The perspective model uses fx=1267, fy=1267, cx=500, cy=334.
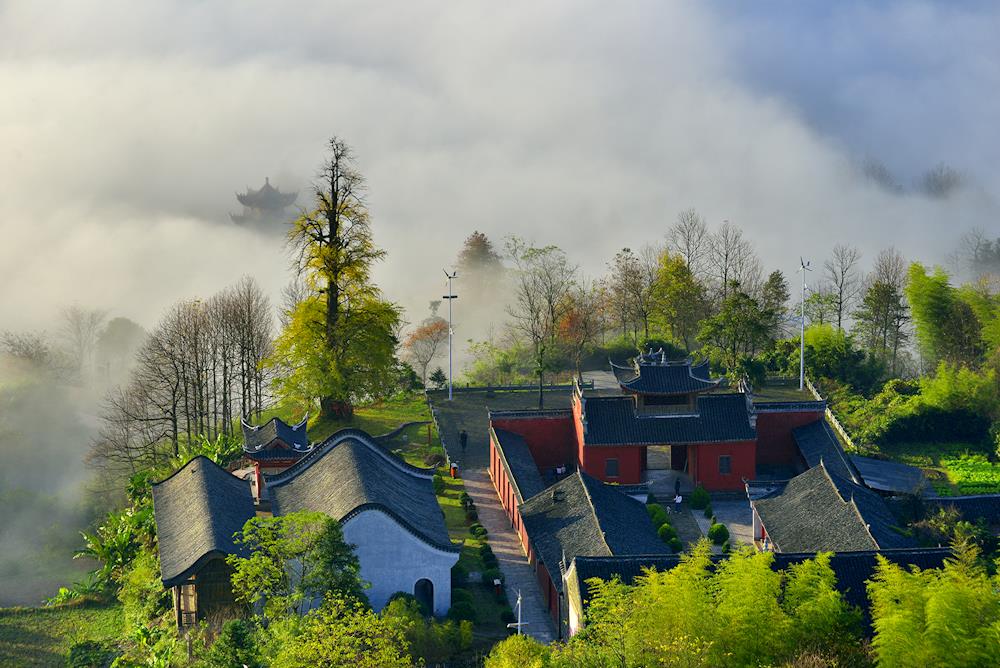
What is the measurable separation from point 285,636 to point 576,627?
848cm

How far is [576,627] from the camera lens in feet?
121

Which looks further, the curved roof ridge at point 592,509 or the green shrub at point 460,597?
the curved roof ridge at point 592,509

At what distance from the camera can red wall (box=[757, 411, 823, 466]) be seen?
58031 mm

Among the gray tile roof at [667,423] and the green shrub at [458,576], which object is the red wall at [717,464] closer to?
the gray tile roof at [667,423]

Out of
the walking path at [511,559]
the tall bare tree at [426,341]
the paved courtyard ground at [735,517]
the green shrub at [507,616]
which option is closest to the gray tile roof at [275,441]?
the walking path at [511,559]

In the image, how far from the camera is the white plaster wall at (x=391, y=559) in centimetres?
4025

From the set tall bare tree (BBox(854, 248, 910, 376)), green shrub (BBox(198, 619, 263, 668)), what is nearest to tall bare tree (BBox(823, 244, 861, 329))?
tall bare tree (BBox(854, 248, 910, 376))

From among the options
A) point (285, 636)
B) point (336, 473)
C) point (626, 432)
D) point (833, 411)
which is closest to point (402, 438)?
point (626, 432)

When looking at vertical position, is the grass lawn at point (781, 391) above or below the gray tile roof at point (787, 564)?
above

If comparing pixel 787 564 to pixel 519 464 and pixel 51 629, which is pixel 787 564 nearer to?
pixel 519 464

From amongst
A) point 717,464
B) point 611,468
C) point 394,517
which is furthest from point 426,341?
point 394,517

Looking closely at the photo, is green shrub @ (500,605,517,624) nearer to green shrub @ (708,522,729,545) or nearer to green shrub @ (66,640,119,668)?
green shrub @ (708,522,729,545)

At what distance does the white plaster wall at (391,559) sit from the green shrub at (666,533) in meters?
10.3

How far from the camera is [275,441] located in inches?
1980
